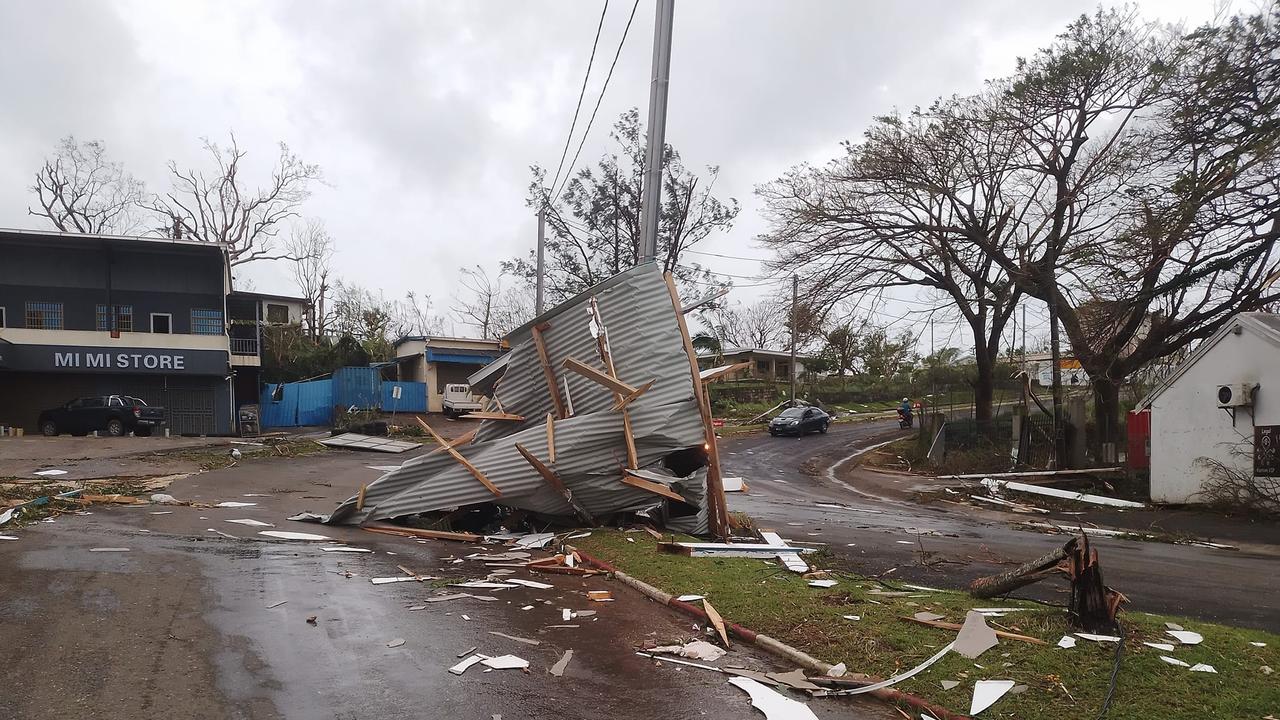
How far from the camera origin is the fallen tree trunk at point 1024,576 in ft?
17.4

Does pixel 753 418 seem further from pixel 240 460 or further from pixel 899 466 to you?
pixel 240 460

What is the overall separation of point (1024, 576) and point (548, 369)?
7223 millimetres

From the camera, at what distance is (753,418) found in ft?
139

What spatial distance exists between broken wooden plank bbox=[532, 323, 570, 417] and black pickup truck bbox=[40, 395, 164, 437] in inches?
901

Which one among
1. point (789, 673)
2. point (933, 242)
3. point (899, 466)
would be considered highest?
point (933, 242)

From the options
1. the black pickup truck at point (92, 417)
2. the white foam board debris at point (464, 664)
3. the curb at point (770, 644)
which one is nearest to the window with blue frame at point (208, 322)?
the black pickup truck at point (92, 417)

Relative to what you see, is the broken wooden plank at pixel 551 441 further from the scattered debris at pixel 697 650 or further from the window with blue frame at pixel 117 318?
the window with blue frame at pixel 117 318

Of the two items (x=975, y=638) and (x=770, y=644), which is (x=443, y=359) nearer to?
(x=770, y=644)

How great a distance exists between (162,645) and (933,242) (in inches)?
926

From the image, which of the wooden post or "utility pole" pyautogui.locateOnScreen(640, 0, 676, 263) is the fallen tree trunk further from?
"utility pole" pyautogui.locateOnScreen(640, 0, 676, 263)

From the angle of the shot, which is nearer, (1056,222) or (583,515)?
(583,515)

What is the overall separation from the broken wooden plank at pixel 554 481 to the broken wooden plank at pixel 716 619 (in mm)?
4011

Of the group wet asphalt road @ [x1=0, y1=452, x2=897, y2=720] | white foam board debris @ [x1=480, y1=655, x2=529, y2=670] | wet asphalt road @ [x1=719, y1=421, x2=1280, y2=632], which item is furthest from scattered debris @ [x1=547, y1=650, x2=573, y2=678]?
wet asphalt road @ [x1=719, y1=421, x2=1280, y2=632]

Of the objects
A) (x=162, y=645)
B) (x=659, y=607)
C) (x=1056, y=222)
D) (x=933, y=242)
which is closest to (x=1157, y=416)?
(x=1056, y=222)
